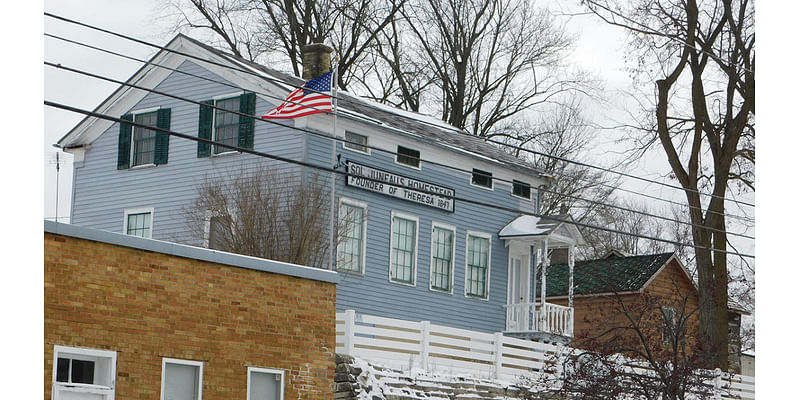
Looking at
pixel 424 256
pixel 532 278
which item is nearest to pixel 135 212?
pixel 424 256

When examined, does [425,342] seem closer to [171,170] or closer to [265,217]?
[265,217]

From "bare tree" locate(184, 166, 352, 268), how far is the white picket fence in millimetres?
2795

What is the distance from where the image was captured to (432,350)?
17875mm

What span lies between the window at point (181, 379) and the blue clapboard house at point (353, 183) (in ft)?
28.8

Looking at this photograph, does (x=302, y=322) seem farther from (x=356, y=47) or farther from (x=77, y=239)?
(x=356, y=47)

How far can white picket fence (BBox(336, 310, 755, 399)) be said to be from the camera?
16406mm

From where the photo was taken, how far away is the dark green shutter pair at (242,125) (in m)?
22.6

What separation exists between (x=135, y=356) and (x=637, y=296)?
71.7 ft

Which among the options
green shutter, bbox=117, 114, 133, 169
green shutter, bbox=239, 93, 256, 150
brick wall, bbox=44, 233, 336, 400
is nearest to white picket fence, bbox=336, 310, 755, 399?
brick wall, bbox=44, 233, 336, 400

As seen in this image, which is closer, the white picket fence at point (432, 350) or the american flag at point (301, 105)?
the white picket fence at point (432, 350)

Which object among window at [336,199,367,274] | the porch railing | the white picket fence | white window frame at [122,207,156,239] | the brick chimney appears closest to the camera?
the white picket fence

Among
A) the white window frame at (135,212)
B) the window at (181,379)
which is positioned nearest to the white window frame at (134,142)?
the white window frame at (135,212)

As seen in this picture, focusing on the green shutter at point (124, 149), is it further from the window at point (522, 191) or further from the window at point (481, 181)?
the window at point (522, 191)

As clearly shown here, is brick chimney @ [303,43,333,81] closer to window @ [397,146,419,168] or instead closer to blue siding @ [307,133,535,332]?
window @ [397,146,419,168]
